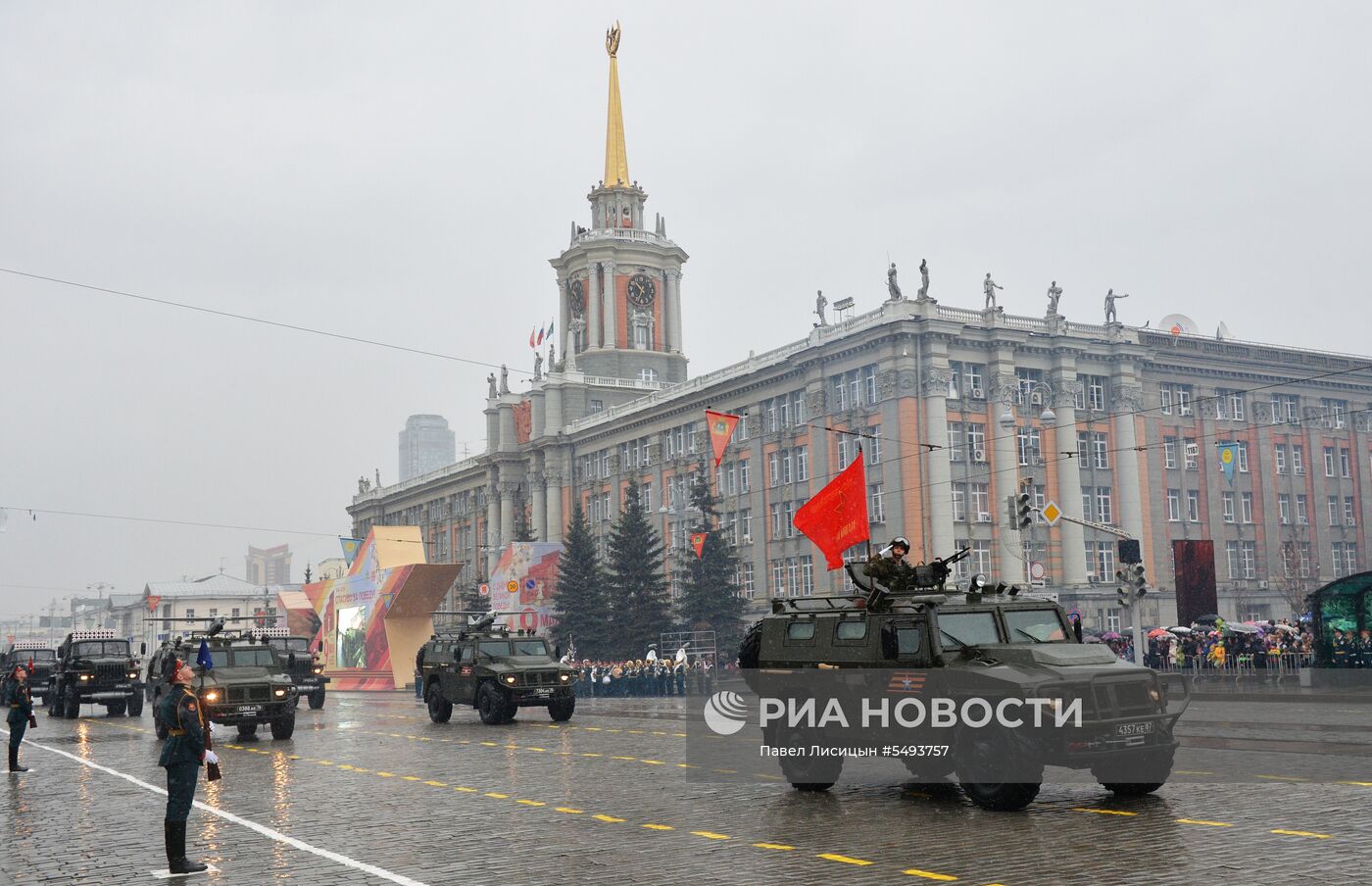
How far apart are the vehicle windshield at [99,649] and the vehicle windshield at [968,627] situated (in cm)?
3317

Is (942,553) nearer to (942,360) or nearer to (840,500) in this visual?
(942,360)

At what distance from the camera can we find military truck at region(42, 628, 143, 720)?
40.2 metres

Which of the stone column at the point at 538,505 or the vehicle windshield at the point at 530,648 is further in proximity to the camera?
the stone column at the point at 538,505

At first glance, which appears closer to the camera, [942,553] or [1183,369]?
[942,553]

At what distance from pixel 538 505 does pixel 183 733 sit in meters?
88.2

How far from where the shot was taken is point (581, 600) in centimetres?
7475

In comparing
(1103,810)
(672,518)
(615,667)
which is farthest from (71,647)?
(672,518)

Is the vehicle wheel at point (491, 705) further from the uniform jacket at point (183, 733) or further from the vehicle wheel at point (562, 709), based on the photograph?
the uniform jacket at point (183, 733)

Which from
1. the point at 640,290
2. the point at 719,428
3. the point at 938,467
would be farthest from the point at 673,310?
the point at 719,428

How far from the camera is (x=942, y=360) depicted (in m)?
66.8

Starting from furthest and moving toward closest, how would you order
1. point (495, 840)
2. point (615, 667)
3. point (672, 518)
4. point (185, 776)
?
point (672, 518)
point (615, 667)
point (495, 840)
point (185, 776)

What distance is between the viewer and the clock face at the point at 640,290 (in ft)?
359

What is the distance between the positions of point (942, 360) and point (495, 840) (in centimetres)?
5629

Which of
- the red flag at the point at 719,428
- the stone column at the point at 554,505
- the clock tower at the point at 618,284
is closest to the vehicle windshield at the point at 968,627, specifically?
the red flag at the point at 719,428
